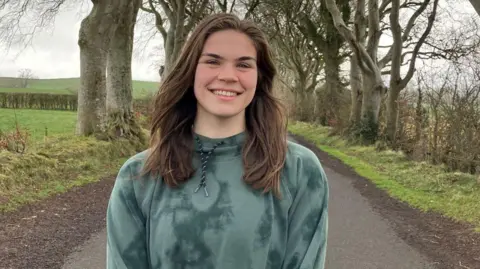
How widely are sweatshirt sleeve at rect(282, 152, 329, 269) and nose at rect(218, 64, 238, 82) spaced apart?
432 millimetres

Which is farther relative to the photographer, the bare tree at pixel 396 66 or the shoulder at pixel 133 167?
the bare tree at pixel 396 66

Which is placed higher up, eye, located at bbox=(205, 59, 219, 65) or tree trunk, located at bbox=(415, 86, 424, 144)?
eye, located at bbox=(205, 59, 219, 65)

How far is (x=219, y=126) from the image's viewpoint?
186 cm

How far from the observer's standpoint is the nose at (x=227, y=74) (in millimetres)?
1808

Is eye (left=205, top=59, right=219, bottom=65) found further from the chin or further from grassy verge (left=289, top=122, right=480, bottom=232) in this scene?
grassy verge (left=289, top=122, right=480, bottom=232)

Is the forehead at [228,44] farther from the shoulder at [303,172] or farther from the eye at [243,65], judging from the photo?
the shoulder at [303,172]

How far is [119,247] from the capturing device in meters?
1.74

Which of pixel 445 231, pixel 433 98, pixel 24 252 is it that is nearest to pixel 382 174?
pixel 433 98

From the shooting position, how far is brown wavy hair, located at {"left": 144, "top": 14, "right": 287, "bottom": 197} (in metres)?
1.77

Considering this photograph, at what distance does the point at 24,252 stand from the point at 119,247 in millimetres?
3953

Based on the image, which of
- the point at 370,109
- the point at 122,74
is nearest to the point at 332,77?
the point at 370,109

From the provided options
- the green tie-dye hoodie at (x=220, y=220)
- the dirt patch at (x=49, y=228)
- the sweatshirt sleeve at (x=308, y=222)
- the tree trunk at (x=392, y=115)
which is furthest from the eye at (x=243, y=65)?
the tree trunk at (x=392, y=115)

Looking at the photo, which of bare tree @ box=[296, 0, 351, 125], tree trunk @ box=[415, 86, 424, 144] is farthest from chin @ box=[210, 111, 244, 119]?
bare tree @ box=[296, 0, 351, 125]

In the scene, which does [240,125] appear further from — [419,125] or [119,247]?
[419,125]
